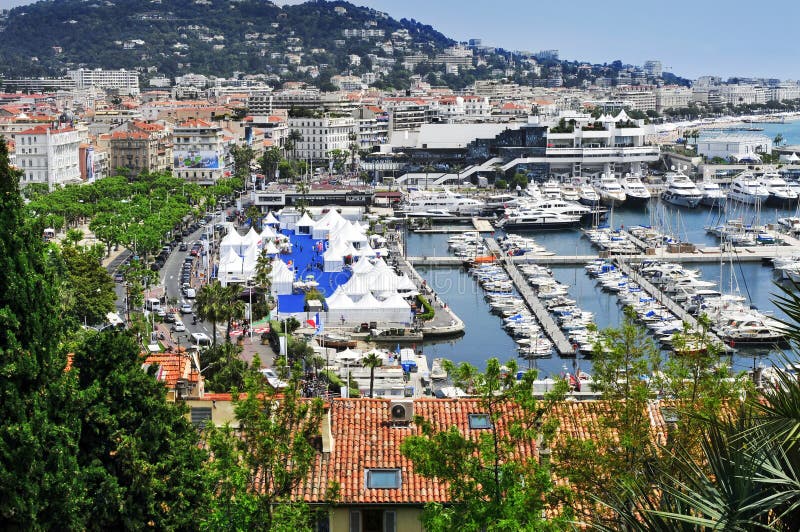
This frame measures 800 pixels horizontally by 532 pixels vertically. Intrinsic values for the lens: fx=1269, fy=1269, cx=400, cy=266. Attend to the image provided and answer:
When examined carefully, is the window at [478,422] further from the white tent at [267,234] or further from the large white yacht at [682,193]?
the large white yacht at [682,193]

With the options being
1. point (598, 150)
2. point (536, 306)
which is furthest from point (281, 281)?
point (598, 150)

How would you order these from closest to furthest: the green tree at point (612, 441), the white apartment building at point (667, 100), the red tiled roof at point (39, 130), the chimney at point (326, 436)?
the green tree at point (612, 441) → the chimney at point (326, 436) → the red tiled roof at point (39, 130) → the white apartment building at point (667, 100)

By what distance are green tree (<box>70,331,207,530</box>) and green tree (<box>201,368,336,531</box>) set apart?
0.77m

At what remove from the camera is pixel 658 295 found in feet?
150

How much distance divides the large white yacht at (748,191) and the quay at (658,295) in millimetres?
25512

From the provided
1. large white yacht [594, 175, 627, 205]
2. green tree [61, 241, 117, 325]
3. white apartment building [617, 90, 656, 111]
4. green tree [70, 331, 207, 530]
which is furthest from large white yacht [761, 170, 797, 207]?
white apartment building [617, 90, 656, 111]

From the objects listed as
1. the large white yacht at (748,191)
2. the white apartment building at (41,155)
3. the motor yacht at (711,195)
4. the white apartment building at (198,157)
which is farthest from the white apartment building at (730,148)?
the white apartment building at (41,155)

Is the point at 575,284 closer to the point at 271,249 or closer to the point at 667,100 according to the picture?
the point at 271,249

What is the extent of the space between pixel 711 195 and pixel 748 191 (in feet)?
7.42

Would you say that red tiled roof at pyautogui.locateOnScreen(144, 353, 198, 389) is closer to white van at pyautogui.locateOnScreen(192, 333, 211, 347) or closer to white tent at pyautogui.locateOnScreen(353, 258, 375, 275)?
white van at pyautogui.locateOnScreen(192, 333, 211, 347)

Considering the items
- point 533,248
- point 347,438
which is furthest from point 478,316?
point 347,438

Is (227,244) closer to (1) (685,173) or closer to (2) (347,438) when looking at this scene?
(2) (347,438)

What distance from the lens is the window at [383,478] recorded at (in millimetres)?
12234

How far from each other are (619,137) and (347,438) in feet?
268
